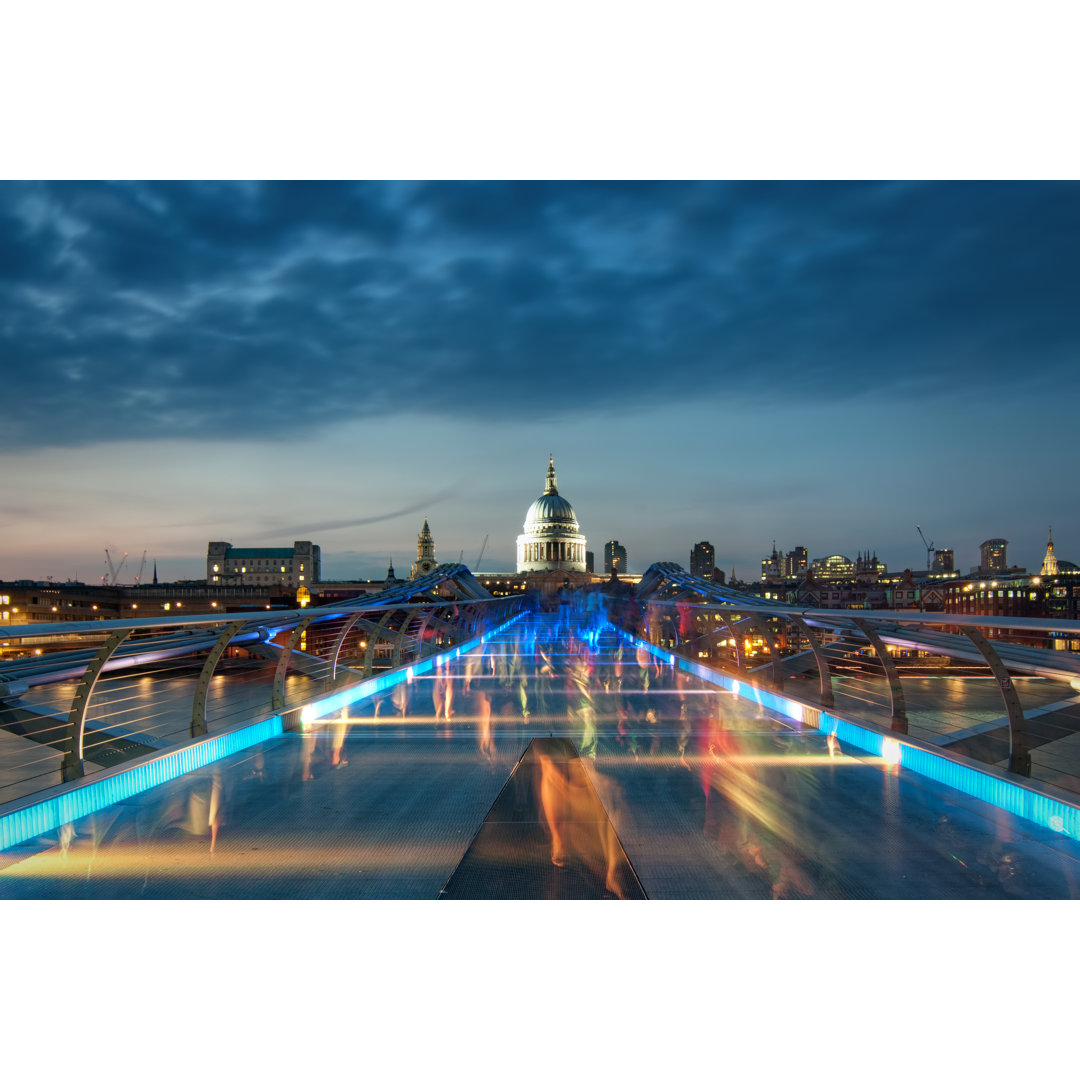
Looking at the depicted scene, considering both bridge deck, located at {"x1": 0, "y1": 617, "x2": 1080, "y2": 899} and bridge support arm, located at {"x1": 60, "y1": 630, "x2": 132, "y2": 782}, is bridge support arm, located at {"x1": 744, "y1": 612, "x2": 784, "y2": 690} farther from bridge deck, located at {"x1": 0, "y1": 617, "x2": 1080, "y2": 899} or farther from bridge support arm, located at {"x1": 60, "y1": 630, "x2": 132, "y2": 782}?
bridge support arm, located at {"x1": 60, "y1": 630, "x2": 132, "y2": 782}

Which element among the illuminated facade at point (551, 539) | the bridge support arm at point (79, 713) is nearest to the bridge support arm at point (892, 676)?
the bridge support arm at point (79, 713)

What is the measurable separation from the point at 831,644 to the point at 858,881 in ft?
14.0

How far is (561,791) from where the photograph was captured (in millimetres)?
5117

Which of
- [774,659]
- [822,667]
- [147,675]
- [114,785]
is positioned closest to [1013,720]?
[822,667]

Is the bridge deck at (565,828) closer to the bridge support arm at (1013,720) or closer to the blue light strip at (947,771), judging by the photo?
the blue light strip at (947,771)

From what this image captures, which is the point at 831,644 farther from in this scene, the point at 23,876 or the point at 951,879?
the point at 23,876

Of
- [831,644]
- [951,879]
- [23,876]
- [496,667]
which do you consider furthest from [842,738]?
[496,667]

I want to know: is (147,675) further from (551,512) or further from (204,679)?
(551,512)

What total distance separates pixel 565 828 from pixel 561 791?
0.80 m

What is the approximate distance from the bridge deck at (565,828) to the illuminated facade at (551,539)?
15530 centimetres

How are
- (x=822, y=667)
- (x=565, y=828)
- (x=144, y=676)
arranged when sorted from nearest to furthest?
(x=565, y=828), (x=144, y=676), (x=822, y=667)

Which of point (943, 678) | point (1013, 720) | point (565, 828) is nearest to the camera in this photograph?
point (565, 828)

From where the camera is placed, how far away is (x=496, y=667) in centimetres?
1380

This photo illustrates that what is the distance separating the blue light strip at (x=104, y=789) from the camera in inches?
161
